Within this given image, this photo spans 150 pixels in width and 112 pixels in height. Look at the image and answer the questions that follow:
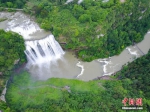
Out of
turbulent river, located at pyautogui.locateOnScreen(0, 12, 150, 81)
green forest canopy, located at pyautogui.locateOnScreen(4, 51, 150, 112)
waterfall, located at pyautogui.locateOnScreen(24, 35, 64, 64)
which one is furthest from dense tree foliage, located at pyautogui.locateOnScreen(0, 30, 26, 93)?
turbulent river, located at pyautogui.locateOnScreen(0, 12, 150, 81)

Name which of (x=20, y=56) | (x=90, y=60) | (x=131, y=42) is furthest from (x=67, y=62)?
(x=131, y=42)

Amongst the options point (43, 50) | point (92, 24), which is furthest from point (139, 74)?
point (43, 50)

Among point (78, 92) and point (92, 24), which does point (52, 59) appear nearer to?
point (78, 92)

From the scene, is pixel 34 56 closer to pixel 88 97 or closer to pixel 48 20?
pixel 48 20

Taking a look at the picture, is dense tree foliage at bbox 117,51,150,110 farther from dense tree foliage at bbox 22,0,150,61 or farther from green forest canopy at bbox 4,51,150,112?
dense tree foliage at bbox 22,0,150,61

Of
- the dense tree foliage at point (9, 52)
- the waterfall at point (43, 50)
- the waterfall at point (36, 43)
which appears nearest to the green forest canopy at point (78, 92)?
the dense tree foliage at point (9, 52)

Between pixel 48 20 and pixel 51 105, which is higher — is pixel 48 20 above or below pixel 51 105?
above

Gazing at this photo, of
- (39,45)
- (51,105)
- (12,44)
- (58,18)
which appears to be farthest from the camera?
(58,18)
